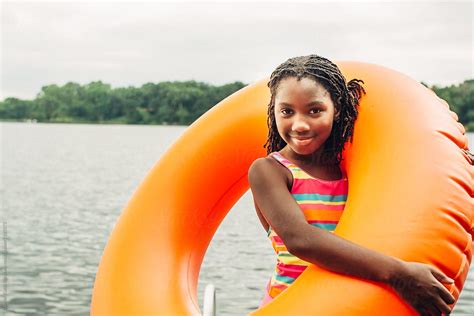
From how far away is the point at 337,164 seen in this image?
202 cm

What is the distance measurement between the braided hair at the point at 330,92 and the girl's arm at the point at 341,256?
0.70ft

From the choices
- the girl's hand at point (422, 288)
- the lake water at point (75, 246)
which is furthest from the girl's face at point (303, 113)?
the lake water at point (75, 246)

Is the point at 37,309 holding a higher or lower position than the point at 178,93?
lower

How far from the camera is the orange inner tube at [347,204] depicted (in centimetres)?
180

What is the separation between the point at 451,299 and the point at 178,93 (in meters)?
25.1

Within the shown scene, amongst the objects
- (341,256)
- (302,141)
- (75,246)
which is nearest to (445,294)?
(341,256)

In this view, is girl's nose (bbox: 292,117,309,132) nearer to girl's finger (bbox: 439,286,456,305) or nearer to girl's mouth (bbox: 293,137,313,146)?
girl's mouth (bbox: 293,137,313,146)

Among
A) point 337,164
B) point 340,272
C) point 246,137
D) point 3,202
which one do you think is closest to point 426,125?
point 337,164

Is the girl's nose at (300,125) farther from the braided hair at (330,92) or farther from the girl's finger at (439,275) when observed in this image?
the girl's finger at (439,275)

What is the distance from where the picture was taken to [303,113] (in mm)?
1863

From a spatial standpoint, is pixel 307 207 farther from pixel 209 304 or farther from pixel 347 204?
pixel 209 304

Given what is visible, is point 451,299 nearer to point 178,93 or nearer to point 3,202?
point 3,202

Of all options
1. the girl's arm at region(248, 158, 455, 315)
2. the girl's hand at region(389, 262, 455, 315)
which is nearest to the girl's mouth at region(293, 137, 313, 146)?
the girl's arm at region(248, 158, 455, 315)

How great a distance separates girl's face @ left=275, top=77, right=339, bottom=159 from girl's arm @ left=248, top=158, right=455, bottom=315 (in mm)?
112
